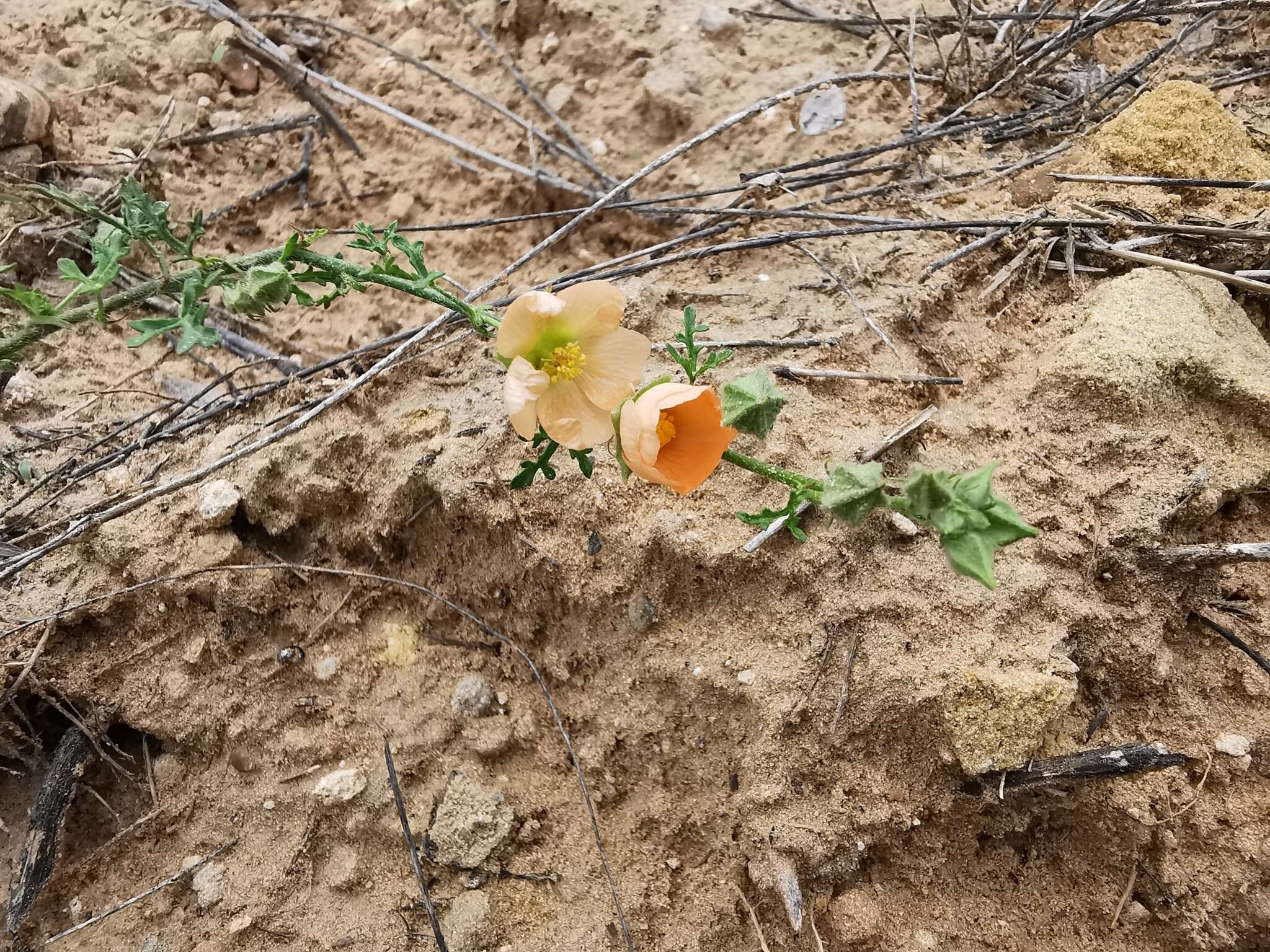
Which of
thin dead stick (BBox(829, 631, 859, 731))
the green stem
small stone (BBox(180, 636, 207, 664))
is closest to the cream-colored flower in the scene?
the green stem

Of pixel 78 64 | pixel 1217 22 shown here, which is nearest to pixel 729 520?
pixel 1217 22

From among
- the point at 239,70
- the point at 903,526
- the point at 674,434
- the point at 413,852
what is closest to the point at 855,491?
the point at 674,434

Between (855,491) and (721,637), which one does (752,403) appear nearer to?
(855,491)

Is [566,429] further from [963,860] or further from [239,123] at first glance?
[239,123]

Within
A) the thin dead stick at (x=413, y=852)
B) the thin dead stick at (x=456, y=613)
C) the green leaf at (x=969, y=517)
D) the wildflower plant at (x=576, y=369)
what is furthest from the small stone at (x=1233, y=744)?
the thin dead stick at (x=413, y=852)

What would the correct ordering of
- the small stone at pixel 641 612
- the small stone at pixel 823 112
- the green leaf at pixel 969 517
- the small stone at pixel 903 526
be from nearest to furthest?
the green leaf at pixel 969 517, the small stone at pixel 903 526, the small stone at pixel 641 612, the small stone at pixel 823 112

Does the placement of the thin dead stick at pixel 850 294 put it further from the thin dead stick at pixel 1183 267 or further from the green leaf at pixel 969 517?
the green leaf at pixel 969 517
